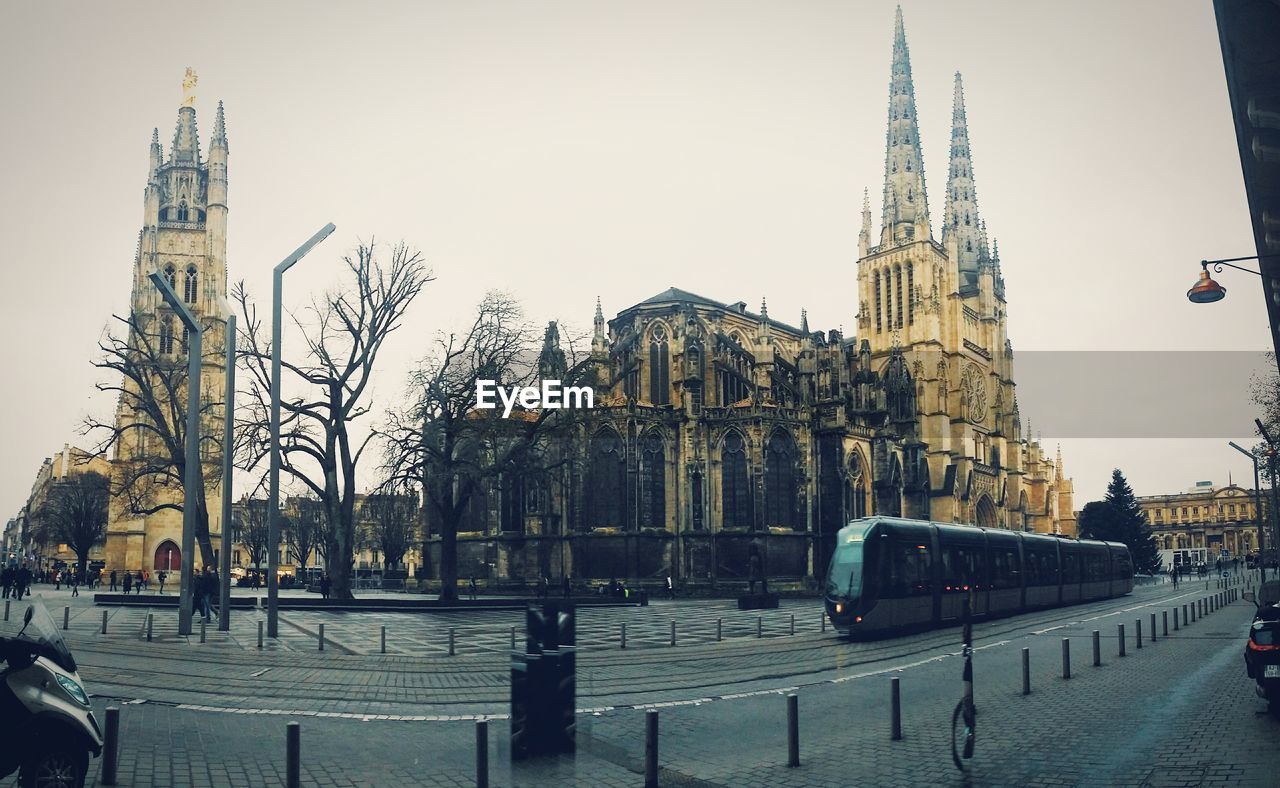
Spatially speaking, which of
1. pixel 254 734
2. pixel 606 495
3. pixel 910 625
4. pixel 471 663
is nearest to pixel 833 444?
pixel 606 495

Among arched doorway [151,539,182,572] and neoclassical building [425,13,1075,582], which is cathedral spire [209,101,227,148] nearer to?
arched doorway [151,539,182,572]

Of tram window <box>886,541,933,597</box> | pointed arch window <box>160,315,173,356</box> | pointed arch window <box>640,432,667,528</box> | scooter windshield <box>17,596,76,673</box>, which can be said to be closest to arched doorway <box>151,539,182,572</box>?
pointed arch window <box>160,315,173,356</box>

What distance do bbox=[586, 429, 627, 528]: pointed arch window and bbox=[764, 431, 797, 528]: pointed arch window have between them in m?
8.04

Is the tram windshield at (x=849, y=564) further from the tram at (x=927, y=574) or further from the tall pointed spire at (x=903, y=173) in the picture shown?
the tall pointed spire at (x=903, y=173)

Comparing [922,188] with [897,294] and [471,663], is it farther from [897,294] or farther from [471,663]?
[471,663]

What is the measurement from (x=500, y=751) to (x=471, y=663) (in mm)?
8638

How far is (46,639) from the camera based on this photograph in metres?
7.76

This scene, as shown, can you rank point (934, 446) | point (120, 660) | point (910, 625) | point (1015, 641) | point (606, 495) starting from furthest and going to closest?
point (934, 446), point (606, 495), point (910, 625), point (1015, 641), point (120, 660)

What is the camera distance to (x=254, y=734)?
11.2 meters

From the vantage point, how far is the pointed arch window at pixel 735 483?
183 ft

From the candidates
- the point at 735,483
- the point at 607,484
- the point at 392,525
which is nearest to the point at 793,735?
the point at 735,483

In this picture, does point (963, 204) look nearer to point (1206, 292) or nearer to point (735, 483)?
point (735, 483)

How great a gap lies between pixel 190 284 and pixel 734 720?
85962 mm

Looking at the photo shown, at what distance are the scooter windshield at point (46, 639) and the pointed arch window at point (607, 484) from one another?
47775mm
